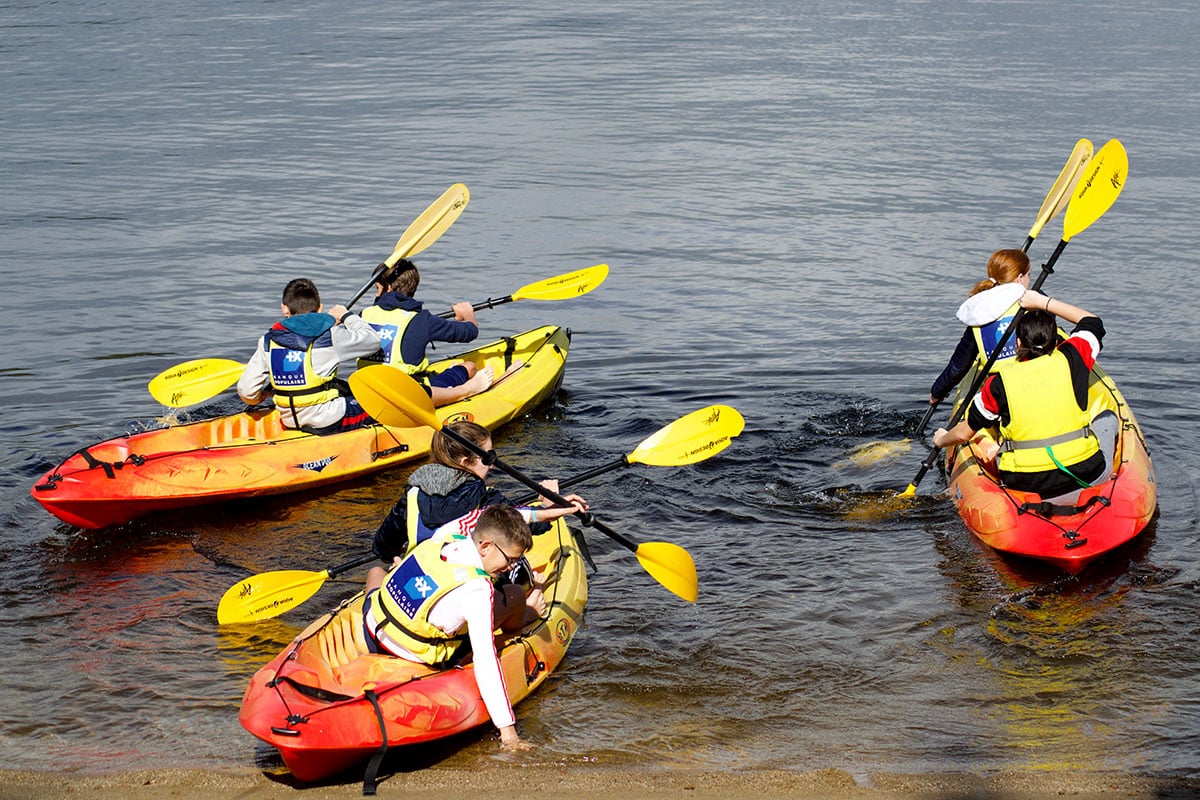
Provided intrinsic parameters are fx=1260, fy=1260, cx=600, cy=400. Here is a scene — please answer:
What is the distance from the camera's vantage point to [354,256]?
48.1 ft

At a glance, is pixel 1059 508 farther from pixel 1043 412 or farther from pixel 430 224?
pixel 430 224

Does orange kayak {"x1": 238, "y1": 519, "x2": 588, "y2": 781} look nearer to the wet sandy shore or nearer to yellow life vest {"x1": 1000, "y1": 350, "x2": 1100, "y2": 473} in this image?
the wet sandy shore

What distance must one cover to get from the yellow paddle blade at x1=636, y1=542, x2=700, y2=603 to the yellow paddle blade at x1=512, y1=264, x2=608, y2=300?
3.83 m

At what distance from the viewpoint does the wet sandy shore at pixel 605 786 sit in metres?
4.80

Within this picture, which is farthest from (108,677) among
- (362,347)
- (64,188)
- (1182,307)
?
(64,188)

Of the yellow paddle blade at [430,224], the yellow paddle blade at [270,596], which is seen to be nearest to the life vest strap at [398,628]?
the yellow paddle blade at [270,596]

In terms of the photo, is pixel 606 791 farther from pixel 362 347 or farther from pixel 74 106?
pixel 74 106

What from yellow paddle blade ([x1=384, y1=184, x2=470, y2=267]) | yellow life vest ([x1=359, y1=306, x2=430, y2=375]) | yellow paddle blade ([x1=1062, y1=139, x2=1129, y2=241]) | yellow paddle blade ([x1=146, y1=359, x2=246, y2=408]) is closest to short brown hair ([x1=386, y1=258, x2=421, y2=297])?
yellow life vest ([x1=359, y1=306, x2=430, y2=375])

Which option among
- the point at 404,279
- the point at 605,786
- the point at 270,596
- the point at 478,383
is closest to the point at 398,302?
the point at 404,279

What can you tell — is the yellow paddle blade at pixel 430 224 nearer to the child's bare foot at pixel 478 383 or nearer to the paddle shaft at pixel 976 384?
the child's bare foot at pixel 478 383

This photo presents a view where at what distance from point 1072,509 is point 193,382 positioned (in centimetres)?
566

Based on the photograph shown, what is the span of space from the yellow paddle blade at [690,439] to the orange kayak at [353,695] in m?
1.30

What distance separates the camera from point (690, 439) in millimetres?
6785

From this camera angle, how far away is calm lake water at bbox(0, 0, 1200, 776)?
Answer: 5.69 m
